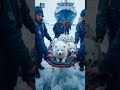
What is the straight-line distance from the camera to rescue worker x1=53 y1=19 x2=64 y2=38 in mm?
2203

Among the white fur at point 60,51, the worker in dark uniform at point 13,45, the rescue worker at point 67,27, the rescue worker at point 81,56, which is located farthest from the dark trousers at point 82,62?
the worker in dark uniform at point 13,45

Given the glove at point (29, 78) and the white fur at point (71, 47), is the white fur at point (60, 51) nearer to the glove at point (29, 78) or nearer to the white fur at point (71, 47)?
the white fur at point (71, 47)

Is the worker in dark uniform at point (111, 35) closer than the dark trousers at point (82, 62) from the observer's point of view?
Yes

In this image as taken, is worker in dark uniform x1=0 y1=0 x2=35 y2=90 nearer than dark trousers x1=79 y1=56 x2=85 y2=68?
Yes

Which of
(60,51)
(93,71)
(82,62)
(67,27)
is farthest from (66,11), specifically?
(93,71)

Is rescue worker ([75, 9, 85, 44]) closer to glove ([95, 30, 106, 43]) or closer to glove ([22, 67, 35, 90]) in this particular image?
glove ([95, 30, 106, 43])

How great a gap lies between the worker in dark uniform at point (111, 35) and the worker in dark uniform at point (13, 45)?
0.58 metres

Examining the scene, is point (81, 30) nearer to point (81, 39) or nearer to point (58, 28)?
point (81, 39)

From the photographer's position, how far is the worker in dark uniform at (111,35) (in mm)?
2092

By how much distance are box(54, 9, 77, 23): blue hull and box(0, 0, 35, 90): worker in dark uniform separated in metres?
0.23

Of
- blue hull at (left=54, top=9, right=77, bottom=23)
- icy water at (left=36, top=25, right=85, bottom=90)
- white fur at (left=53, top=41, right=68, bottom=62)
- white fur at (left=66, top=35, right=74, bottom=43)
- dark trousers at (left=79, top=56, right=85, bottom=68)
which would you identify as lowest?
icy water at (left=36, top=25, right=85, bottom=90)

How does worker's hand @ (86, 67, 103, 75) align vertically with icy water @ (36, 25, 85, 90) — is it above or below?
above

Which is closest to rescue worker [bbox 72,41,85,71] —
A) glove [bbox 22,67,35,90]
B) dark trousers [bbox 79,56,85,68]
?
dark trousers [bbox 79,56,85,68]

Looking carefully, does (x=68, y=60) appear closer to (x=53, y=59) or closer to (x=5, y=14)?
(x=53, y=59)
